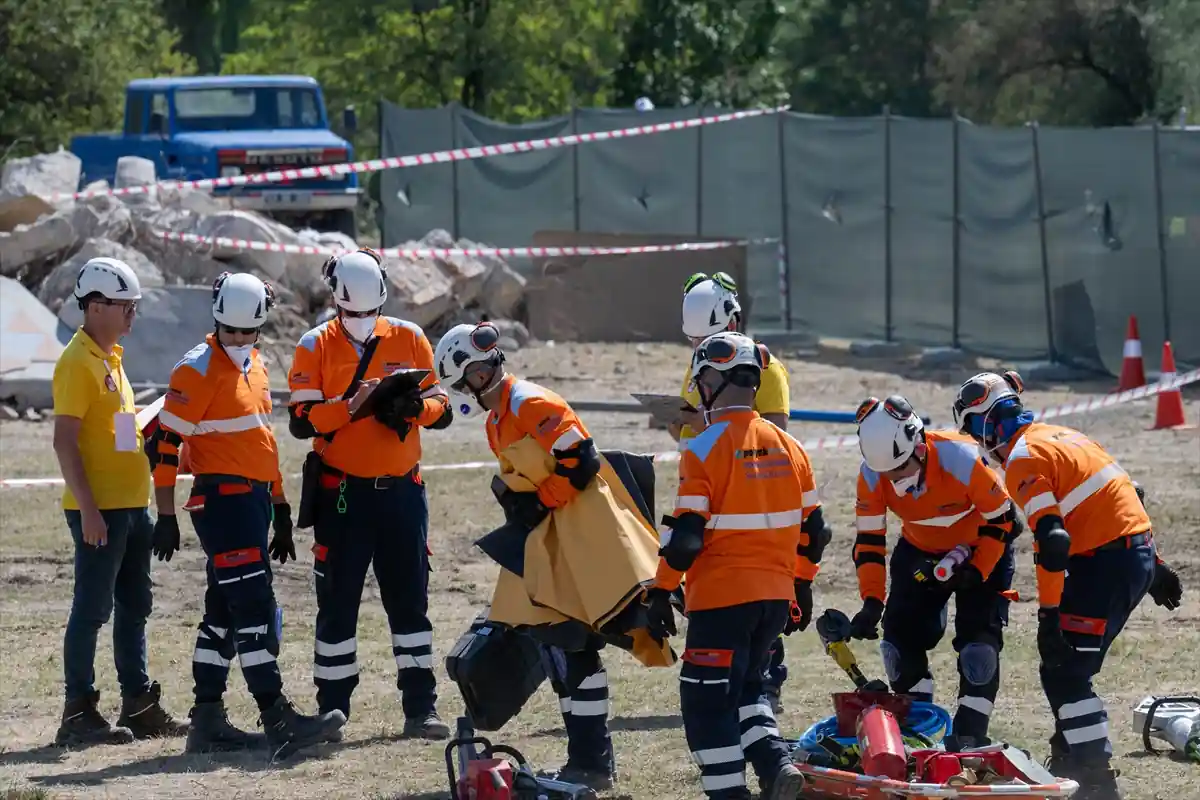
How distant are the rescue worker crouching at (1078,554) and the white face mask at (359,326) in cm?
254

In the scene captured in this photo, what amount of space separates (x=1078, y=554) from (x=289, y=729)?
3.29 m

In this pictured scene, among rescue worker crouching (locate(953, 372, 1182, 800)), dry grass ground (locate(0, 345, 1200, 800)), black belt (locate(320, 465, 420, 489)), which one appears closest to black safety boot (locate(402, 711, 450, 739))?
dry grass ground (locate(0, 345, 1200, 800))

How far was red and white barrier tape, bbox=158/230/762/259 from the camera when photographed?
22234 millimetres

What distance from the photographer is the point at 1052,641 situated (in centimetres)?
755

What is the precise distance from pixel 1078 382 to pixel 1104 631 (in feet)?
46.0

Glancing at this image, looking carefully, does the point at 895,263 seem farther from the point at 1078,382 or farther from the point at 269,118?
the point at 269,118

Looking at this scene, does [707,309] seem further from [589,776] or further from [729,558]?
[589,776]

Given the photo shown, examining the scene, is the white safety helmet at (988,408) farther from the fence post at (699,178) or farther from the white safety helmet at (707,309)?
the fence post at (699,178)

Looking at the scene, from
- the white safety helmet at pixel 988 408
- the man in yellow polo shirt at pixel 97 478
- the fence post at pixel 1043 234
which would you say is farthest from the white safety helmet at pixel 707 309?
the fence post at pixel 1043 234

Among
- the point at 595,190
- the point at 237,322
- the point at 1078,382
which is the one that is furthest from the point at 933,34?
the point at 237,322

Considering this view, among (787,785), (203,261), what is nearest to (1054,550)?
(787,785)

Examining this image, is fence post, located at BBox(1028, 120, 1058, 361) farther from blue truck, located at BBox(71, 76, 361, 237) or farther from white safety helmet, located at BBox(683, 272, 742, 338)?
white safety helmet, located at BBox(683, 272, 742, 338)

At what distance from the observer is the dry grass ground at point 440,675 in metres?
8.09

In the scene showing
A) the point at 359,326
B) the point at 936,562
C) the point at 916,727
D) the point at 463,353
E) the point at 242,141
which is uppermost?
the point at 242,141
